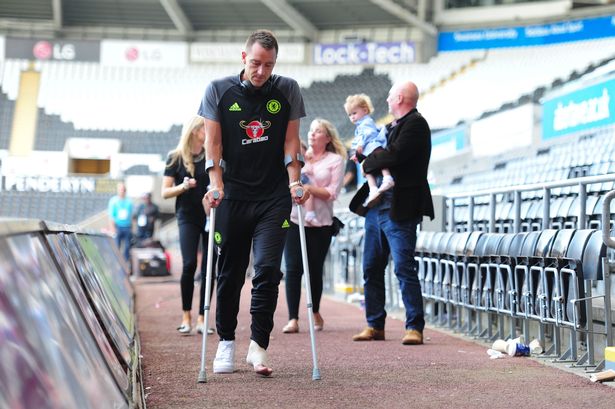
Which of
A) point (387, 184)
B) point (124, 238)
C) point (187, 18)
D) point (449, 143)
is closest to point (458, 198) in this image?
point (387, 184)

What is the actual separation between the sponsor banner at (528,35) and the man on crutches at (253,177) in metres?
25.1

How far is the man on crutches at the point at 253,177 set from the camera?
4.52m

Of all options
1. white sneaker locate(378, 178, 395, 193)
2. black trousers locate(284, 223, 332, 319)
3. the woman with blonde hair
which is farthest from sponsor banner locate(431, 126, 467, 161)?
white sneaker locate(378, 178, 395, 193)

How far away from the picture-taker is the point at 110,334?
133 inches

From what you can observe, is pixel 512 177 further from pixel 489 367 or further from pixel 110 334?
pixel 110 334

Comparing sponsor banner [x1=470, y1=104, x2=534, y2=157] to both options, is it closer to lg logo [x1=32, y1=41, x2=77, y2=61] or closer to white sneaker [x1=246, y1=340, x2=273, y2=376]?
white sneaker [x1=246, y1=340, x2=273, y2=376]

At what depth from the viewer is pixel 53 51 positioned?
34969mm

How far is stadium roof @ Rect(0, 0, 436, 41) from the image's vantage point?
1373 inches

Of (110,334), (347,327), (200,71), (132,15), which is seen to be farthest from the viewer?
(200,71)

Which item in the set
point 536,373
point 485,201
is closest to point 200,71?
point 485,201

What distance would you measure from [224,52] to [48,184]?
833cm

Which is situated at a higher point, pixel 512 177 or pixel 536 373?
pixel 512 177

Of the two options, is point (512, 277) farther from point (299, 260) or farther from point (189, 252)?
point (189, 252)

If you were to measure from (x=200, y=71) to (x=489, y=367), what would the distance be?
121ft
